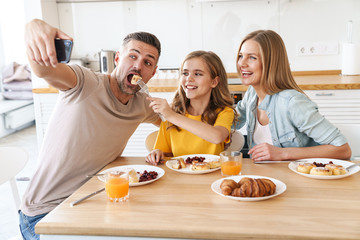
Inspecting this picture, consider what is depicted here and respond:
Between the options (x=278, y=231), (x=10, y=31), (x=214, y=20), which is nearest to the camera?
(x=278, y=231)

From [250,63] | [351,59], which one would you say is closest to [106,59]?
[250,63]

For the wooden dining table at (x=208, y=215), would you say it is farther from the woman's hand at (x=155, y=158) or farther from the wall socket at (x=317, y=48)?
the wall socket at (x=317, y=48)

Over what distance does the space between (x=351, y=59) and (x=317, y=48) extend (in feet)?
1.04

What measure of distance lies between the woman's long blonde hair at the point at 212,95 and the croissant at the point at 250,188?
710 millimetres

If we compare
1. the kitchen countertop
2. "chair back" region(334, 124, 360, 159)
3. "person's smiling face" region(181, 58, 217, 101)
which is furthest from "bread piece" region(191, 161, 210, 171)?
the kitchen countertop

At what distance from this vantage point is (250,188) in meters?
1.16

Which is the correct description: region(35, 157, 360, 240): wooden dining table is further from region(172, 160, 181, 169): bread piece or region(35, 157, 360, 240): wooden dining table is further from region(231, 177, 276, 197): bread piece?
region(172, 160, 181, 169): bread piece

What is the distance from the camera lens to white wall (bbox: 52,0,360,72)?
131 inches

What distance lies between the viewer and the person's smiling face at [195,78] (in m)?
1.88

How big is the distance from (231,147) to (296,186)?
0.64 m

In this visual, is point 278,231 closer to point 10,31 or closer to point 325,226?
point 325,226

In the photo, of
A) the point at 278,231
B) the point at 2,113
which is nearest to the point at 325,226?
the point at 278,231

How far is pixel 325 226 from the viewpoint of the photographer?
3.19 ft

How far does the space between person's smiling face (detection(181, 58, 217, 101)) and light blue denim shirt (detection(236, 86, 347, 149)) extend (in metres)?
0.25
